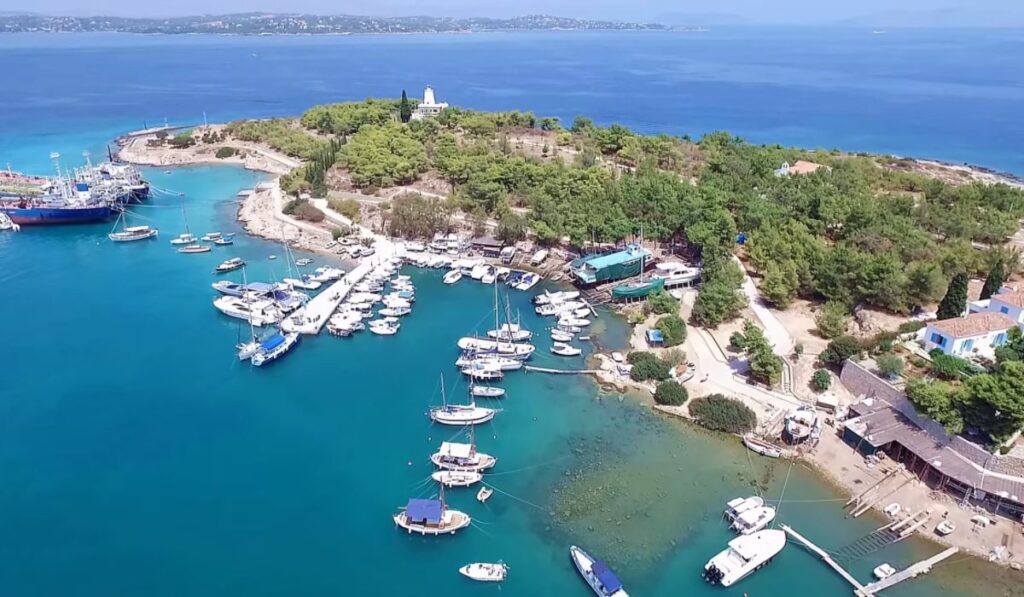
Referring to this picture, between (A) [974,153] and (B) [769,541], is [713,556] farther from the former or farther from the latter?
(A) [974,153]

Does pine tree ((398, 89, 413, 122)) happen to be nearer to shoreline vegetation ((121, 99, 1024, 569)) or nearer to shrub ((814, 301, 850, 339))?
shoreline vegetation ((121, 99, 1024, 569))

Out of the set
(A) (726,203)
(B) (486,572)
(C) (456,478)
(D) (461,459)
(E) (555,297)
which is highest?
(A) (726,203)

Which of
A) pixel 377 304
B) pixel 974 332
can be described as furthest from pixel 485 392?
pixel 974 332

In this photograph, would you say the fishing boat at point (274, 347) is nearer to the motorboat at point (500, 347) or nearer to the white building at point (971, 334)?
the motorboat at point (500, 347)

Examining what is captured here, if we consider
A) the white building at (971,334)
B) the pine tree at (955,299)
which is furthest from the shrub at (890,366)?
the pine tree at (955,299)

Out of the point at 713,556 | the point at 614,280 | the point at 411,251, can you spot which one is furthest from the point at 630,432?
the point at 411,251

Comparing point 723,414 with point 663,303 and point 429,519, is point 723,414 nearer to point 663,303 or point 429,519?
point 663,303
